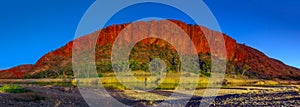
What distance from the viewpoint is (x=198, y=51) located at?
118875 mm

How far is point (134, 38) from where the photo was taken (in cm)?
12162

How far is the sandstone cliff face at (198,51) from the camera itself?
10956 centimetres

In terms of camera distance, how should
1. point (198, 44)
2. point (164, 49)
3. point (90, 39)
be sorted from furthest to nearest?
point (198, 44) → point (90, 39) → point (164, 49)

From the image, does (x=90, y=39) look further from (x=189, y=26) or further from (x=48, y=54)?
(x=189, y=26)

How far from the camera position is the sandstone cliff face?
359ft

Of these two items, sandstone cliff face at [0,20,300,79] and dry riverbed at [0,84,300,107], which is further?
sandstone cliff face at [0,20,300,79]

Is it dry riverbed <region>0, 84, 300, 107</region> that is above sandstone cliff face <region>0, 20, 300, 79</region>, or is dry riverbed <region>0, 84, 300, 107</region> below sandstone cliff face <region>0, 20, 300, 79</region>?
below

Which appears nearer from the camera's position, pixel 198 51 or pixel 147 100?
pixel 147 100

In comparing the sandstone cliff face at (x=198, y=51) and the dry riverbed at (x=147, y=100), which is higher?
the sandstone cliff face at (x=198, y=51)

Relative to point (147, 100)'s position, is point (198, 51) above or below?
above

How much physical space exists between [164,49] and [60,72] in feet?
99.8

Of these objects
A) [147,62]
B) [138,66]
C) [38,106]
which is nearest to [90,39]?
[147,62]

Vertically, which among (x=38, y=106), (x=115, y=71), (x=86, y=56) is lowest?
(x=38, y=106)

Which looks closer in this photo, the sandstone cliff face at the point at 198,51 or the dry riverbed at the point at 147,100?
the dry riverbed at the point at 147,100
